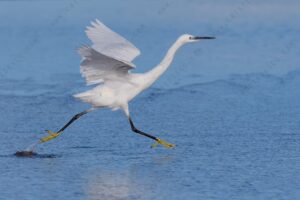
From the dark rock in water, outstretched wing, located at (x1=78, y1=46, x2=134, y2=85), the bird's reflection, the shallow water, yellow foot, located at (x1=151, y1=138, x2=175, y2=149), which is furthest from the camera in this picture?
yellow foot, located at (x1=151, y1=138, x2=175, y2=149)

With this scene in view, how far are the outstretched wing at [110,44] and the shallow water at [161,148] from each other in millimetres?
1815

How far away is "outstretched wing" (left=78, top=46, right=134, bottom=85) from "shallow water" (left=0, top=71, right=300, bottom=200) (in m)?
1.39

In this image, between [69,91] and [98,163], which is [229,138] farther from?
[69,91]

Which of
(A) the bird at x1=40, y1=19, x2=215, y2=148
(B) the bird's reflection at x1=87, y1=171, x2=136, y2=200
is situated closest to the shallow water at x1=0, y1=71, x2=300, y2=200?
(B) the bird's reflection at x1=87, y1=171, x2=136, y2=200

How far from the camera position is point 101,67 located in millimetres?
15891

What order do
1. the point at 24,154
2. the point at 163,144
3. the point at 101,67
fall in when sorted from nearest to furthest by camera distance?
the point at 101,67 < the point at 24,154 < the point at 163,144

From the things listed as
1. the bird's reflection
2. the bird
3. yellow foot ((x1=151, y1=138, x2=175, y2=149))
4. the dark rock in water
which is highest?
the bird

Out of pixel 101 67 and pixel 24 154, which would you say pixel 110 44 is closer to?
pixel 101 67

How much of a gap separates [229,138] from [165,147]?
2.06m

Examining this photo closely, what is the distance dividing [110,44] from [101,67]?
43 centimetres

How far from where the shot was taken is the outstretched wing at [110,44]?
15680mm

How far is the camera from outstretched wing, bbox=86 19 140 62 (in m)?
15.7

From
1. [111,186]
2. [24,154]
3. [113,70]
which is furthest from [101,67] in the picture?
[111,186]

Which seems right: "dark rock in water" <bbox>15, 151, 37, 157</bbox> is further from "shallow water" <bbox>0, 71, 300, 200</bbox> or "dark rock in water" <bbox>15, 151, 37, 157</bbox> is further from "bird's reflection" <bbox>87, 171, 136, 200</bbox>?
"bird's reflection" <bbox>87, 171, 136, 200</bbox>
